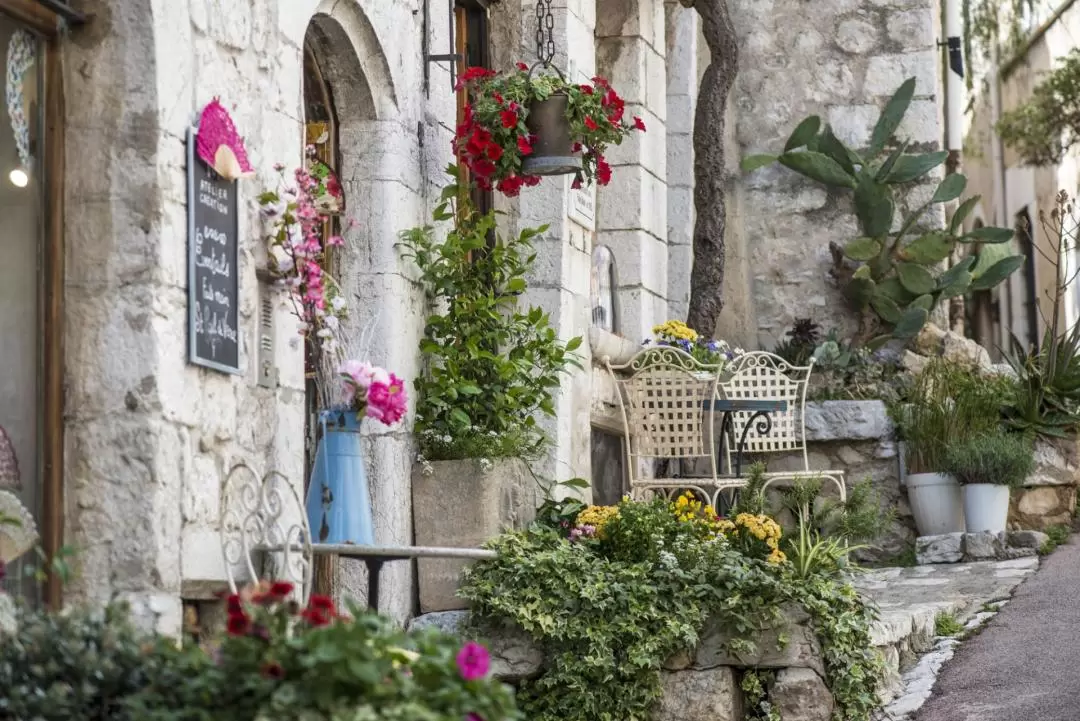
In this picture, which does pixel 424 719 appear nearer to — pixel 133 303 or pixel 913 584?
pixel 133 303

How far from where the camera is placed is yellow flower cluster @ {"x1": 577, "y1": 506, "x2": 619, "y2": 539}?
6340 millimetres

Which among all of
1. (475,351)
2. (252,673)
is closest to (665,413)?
(475,351)

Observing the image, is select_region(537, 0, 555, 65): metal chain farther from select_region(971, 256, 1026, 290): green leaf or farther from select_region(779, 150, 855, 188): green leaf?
select_region(971, 256, 1026, 290): green leaf

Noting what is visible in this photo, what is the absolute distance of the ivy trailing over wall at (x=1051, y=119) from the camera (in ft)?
53.3

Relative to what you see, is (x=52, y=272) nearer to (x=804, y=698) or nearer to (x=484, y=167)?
(x=484, y=167)

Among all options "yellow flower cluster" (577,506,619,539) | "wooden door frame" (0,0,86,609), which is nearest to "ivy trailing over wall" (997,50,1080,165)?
"yellow flower cluster" (577,506,619,539)

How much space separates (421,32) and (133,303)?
2483 mm

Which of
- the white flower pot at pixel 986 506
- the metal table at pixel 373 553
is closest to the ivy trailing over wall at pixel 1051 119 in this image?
the white flower pot at pixel 986 506

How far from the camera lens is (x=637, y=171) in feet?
28.1

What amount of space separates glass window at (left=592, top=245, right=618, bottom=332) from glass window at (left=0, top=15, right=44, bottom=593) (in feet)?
13.7

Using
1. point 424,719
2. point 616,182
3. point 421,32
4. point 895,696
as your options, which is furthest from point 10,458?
point 616,182

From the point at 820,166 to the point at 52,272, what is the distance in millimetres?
6945

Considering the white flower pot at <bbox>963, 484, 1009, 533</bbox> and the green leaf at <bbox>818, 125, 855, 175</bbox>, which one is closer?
the white flower pot at <bbox>963, 484, 1009, 533</bbox>

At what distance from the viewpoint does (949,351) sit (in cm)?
1041
